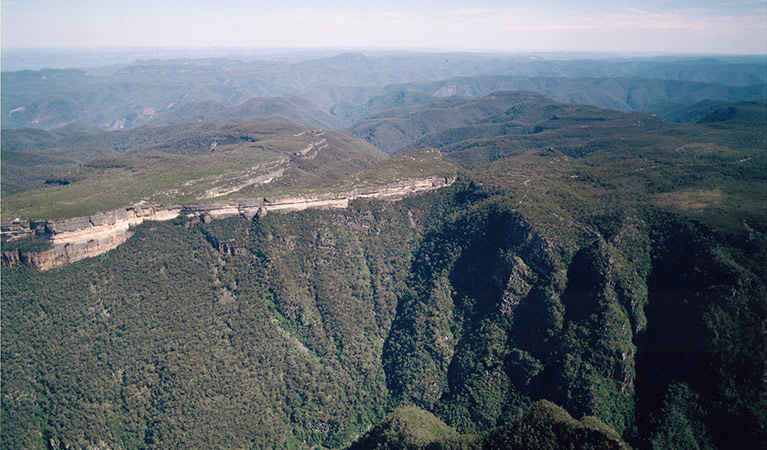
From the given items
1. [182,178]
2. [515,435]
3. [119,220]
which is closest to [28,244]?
[119,220]

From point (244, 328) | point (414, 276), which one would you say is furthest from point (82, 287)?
point (414, 276)

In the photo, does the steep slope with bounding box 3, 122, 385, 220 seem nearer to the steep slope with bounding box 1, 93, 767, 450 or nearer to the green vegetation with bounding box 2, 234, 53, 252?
the green vegetation with bounding box 2, 234, 53, 252

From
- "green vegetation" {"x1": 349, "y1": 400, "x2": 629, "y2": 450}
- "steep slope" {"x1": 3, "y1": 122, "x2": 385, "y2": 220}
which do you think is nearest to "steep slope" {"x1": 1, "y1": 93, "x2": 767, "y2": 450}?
"green vegetation" {"x1": 349, "y1": 400, "x2": 629, "y2": 450}

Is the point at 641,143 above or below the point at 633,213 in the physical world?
above

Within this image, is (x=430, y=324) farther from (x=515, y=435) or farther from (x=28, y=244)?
(x=28, y=244)

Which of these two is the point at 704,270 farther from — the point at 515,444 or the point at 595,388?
the point at 515,444

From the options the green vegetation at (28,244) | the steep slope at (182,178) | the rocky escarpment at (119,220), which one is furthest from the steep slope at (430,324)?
the steep slope at (182,178)

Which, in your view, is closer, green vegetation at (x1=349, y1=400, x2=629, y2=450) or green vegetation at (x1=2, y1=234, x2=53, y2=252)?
green vegetation at (x1=349, y1=400, x2=629, y2=450)

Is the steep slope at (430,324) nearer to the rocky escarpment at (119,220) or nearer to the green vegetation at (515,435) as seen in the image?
the green vegetation at (515,435)
